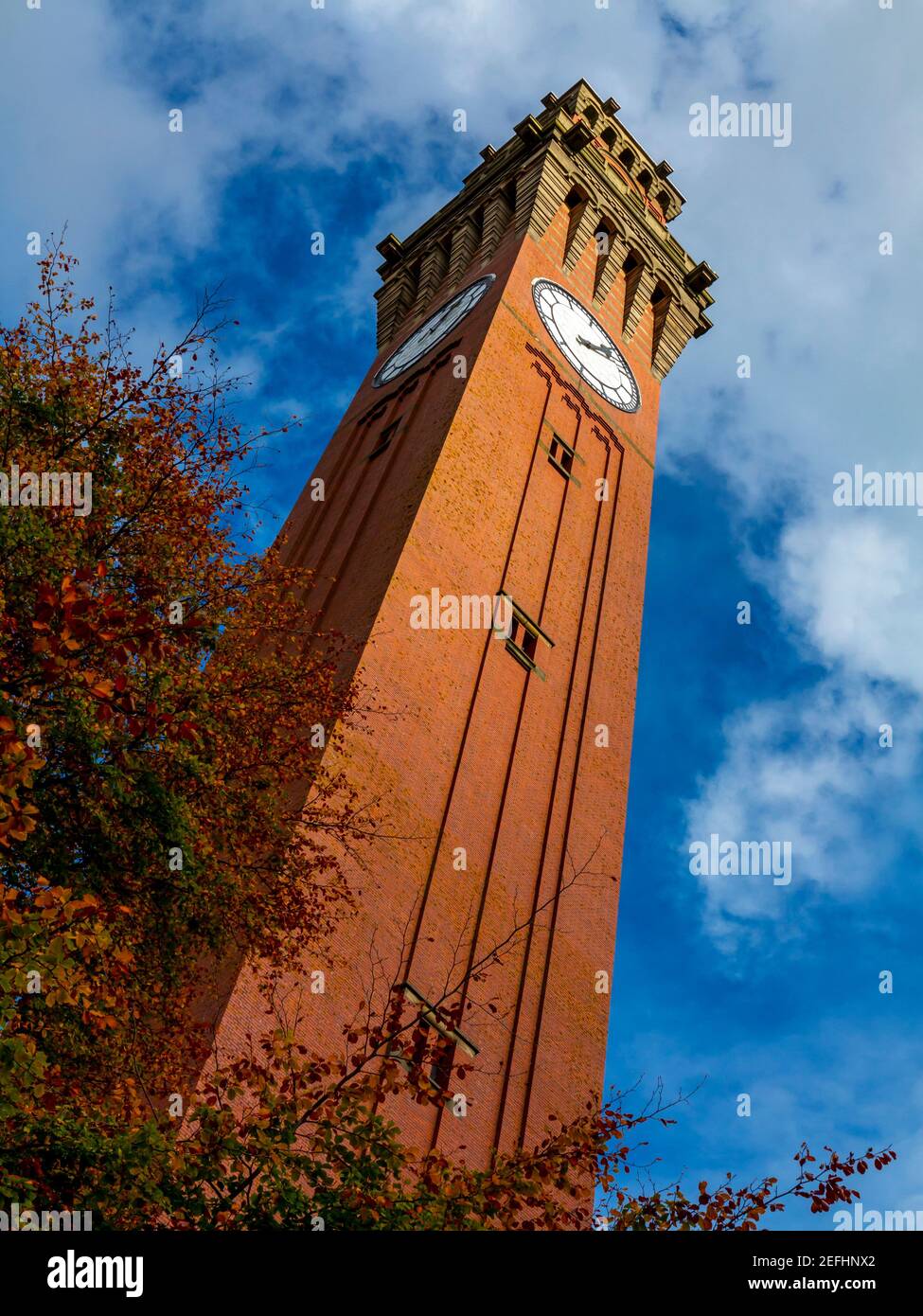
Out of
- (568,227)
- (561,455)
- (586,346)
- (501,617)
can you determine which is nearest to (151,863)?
(501,617)

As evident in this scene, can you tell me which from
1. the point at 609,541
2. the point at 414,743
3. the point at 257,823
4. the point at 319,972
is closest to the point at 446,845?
the point at 414,743

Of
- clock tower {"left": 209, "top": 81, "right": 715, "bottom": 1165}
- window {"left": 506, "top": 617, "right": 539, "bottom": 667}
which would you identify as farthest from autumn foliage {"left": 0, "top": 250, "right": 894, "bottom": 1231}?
window {"left": 506, "top": 617, "right": 539, "bottom": 667}

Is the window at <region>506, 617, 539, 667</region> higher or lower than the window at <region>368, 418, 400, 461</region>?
lower

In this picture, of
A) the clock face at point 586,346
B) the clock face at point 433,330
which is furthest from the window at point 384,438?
the clock face at point 586,346

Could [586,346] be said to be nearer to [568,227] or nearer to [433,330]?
[433,330]

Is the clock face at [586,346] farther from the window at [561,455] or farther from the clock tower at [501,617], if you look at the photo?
the window at [561,455]

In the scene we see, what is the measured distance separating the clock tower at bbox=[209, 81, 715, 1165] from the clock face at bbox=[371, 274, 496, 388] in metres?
0.15

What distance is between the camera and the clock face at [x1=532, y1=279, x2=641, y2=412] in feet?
103

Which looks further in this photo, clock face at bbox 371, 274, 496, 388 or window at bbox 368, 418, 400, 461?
clock face at bbox 371, 274, 496, 388

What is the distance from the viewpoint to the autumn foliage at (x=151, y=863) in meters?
9.11

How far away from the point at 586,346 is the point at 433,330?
387cm

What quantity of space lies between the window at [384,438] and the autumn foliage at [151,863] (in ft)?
48.5

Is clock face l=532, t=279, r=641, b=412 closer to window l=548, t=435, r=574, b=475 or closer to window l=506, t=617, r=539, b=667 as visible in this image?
window l=548, t=435, r=574, b=475
